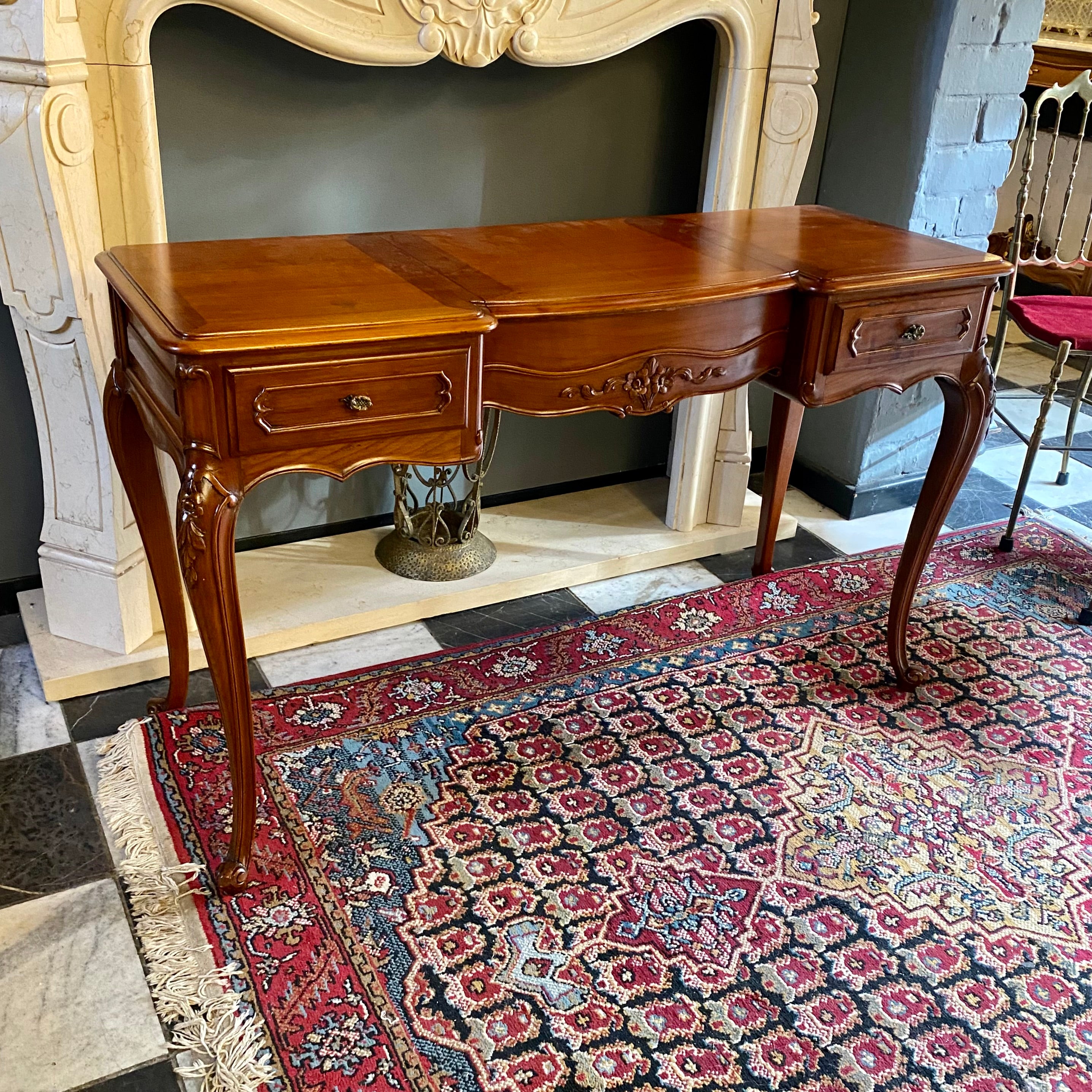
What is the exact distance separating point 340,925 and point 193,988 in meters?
0.21

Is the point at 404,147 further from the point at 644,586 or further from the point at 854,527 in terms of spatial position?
the point at 854,527

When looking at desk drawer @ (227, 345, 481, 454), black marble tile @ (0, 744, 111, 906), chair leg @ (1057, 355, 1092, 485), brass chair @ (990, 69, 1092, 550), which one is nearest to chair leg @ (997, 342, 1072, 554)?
brass chair @ (990, 69, 1092, 550)

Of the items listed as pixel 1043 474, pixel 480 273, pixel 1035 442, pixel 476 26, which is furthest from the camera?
pixel 1043 474

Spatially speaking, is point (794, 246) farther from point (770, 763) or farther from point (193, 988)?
point (193, 988)

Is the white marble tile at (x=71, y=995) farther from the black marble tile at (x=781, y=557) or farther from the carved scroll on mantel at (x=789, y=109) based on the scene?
the carved scroll on mantel at (x=789, y=109)

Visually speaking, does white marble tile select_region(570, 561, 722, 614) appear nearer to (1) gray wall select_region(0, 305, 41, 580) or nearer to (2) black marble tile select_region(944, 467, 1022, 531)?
(2) black marble tile select_region(944, 467, 1022, 531)

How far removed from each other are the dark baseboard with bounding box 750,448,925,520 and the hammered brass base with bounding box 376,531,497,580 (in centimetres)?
87

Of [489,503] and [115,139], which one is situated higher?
[115,139]

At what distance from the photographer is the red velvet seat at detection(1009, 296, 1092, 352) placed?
8.18ft

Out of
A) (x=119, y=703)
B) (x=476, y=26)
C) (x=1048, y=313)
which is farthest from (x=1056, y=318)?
(x=119, y=703)

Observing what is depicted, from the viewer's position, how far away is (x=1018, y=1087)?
4.73 ft

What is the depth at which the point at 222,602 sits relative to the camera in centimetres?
148

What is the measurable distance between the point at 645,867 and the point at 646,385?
755mm

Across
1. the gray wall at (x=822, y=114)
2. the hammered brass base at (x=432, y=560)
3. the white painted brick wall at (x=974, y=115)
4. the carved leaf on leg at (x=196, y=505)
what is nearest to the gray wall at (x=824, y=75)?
the gray wall at (x=822, y=114)
